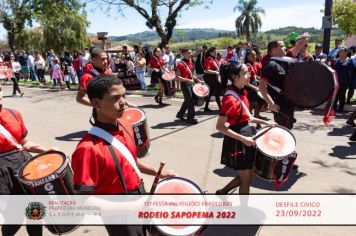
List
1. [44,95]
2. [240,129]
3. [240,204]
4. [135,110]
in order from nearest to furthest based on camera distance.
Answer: [240,129] → [240,204] → [135,110] → [44,95]

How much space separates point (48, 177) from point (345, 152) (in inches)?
212

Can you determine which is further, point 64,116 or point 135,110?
point 64,116

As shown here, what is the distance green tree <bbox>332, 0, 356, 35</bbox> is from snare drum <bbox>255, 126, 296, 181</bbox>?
384 inches

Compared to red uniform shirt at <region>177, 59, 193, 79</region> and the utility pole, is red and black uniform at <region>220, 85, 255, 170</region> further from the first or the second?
the utility pole

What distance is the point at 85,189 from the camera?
2.32 metres

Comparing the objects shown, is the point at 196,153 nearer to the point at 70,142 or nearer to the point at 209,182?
the point at 209,182

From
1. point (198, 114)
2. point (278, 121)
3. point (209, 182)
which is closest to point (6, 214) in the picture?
point (209, 182)

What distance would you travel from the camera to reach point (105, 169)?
94.3 inches

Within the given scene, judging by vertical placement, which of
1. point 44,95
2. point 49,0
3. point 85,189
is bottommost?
point 44,95

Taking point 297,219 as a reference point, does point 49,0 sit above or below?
above

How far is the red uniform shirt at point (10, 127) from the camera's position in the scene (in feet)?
10.8

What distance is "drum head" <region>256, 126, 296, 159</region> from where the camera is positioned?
3.92 meters

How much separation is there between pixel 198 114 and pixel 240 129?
624 cm

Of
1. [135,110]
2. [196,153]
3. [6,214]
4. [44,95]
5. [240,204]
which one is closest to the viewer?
[6,214]
